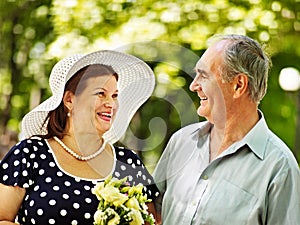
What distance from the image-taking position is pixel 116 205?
2.31m

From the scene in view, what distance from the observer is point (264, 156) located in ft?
8.36

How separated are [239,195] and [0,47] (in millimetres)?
6753

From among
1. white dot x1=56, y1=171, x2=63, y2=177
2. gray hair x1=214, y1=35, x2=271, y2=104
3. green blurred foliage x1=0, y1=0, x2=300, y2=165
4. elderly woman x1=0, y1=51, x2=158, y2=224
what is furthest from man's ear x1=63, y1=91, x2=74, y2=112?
green blurred foliage x1=0, y1=0, x2=300, y2=165

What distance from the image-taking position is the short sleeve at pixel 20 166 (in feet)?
8.07

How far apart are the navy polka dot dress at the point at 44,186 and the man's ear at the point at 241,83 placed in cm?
60

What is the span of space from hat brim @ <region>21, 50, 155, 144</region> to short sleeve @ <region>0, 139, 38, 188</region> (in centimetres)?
13

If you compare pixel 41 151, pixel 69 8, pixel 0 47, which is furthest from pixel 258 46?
pixel 0 47

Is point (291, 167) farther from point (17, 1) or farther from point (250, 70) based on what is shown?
point (17, 1)

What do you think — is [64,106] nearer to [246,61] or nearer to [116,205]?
[116,205]

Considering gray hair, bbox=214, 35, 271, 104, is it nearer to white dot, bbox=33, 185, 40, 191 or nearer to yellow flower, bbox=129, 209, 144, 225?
yellow flower, bbox=129, 209, 144, 225

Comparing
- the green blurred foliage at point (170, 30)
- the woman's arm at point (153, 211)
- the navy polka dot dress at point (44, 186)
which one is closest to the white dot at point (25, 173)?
the navy polka dot dress at point (44, 186)

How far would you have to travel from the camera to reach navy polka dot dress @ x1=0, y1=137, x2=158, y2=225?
2.47m

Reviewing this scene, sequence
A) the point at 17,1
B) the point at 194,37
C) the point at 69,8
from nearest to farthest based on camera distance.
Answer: the point at 194,37 → the point at 69,8 → the point at 17,1

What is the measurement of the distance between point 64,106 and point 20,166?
0.90 feet
